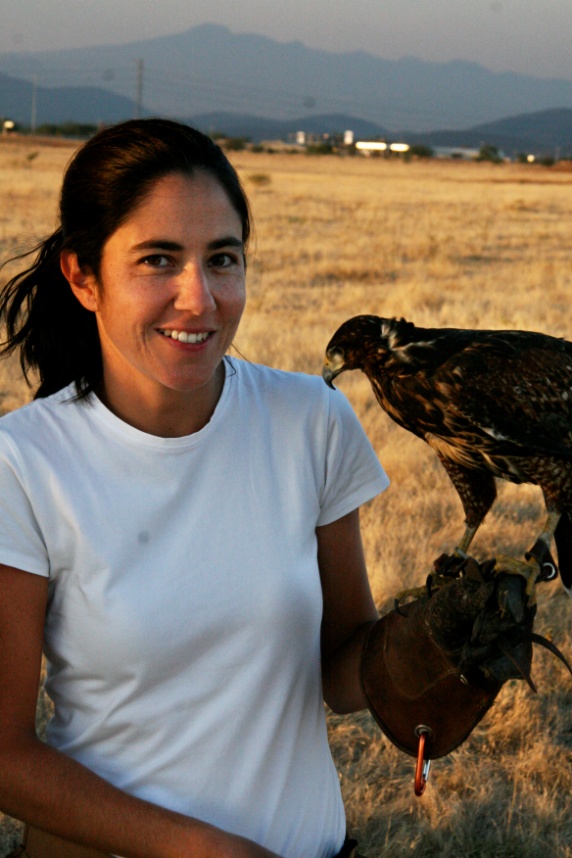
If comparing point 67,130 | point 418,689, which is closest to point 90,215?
point 418,689

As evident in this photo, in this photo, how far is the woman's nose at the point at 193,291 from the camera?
1826 millimetres

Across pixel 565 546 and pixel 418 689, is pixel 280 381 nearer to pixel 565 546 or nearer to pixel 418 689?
pixel 418 689

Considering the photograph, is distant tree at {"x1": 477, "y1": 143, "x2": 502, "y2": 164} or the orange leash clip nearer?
the orange leash clip

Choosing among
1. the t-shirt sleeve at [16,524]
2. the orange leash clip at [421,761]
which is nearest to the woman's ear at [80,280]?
the t-shirt sleeve at [16,524]

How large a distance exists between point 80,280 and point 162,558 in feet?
1.89

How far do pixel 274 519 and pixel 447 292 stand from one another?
413 inches

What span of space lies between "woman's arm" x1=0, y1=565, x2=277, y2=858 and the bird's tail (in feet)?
5.16

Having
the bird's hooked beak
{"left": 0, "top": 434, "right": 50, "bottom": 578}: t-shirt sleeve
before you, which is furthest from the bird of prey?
{"left": 0, "top": 434, "right": 50, "bottom": 578}: t-shirt sleeve

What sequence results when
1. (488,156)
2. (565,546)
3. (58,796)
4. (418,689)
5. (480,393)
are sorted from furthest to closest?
(488,156) → (565,546) → (480,393) → (418,689) → (58,796)

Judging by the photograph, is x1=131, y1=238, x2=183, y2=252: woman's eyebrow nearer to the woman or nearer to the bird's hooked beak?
the woman

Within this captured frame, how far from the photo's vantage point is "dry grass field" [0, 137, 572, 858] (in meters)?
3.02

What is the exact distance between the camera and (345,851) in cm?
198

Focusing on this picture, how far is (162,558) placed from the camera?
180 centimetres

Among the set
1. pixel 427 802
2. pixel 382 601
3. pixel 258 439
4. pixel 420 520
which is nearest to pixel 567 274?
pixel 420 520
